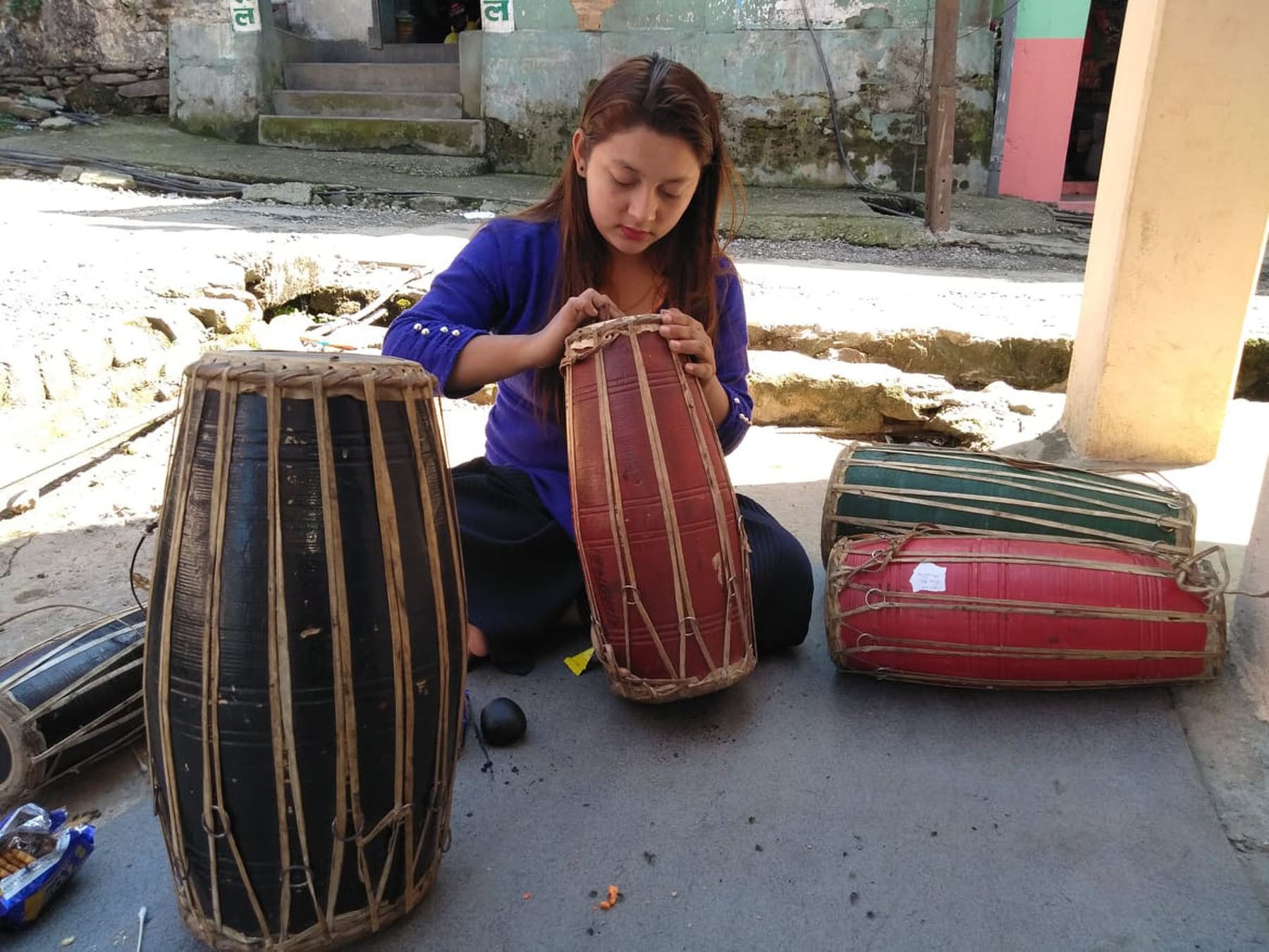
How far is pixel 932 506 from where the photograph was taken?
216cm

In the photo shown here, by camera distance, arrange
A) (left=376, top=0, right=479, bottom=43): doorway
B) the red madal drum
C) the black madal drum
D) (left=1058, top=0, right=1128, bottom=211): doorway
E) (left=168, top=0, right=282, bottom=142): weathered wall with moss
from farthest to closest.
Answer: (left=376, top=0, right=479, bottom=43): doorway → (left=1058, top=0, right=1128, bottom=211): doorway → (left=168, top=0, right=282, bottom=142): weathered wall with moss → the red madal drum → the black madal drum

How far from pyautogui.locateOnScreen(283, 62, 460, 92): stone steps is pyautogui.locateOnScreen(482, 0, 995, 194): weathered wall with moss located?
2.80 feet

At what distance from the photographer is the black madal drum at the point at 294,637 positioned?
44.4 inches

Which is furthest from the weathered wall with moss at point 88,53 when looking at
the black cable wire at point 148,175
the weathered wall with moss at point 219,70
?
A: the black cable wire at point 148,175

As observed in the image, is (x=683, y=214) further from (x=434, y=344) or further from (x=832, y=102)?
(x=832, y=102)

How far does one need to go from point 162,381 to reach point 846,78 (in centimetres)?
759

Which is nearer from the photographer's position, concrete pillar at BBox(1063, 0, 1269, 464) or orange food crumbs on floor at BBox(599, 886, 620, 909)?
orange food crumbs on floor at BBox(599, 886, 620, 909)

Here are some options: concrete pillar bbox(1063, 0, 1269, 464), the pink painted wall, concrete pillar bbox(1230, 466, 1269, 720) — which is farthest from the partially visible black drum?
the pink painted wall

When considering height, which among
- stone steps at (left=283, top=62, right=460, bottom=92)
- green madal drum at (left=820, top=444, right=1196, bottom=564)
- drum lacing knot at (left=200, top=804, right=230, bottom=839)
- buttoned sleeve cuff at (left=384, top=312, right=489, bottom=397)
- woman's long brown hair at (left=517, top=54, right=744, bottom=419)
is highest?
stone steps at (left=283, top=62, right=460, bottom=92)

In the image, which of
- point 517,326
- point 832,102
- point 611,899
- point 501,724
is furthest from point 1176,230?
point 832,102

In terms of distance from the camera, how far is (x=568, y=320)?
1699 mm

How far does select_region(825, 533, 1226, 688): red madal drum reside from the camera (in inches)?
70.6

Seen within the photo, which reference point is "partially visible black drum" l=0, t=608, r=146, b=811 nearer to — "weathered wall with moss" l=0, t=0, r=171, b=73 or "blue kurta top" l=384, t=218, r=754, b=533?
"blue kurta top" l=384, t=218, r=754, b=533

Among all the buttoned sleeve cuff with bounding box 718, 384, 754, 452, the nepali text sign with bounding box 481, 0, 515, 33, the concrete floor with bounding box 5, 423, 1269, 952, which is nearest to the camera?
the concrete floor with bounding box 5, 423, 1269, 952
